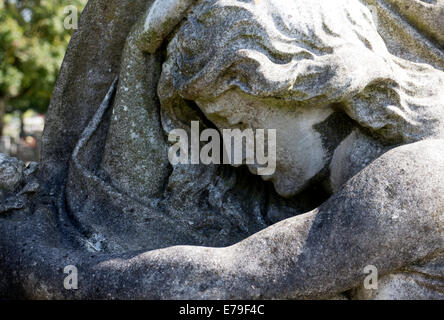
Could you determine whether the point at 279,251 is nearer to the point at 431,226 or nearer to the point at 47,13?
the point at 431,226

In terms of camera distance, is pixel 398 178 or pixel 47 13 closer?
pixel 398 178

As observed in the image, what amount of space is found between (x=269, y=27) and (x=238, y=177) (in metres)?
0.85

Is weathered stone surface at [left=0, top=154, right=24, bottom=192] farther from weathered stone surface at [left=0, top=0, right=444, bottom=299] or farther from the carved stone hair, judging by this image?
the carved stone hair

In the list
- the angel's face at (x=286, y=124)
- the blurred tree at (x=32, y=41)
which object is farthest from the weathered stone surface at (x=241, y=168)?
the blurred tree at (x=32, y=41)

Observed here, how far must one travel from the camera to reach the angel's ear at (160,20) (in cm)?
214

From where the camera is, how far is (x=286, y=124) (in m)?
2.06

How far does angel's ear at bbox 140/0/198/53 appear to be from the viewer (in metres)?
2.14

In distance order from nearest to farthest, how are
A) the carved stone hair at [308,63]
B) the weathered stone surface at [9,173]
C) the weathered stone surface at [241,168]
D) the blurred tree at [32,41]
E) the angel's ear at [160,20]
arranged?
the weathered stone surface at [241,168]
the carved stone hair at [308,63]
the angel's ear at [160,20]
the weathered stone surface at [9,173]
the blurred tree at [32,41]

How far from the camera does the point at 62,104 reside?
262 cm

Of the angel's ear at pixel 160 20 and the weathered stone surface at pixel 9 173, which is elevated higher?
the angel's ear at pixel 160 20

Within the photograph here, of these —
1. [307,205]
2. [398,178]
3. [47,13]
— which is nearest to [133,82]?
[307,205]

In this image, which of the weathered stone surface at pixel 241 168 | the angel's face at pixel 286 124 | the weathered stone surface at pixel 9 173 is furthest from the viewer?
the weathered stone surface at pixel 9 173

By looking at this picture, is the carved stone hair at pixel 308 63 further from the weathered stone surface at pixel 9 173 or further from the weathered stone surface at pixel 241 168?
the weathered stone surface at pixel 9 173
